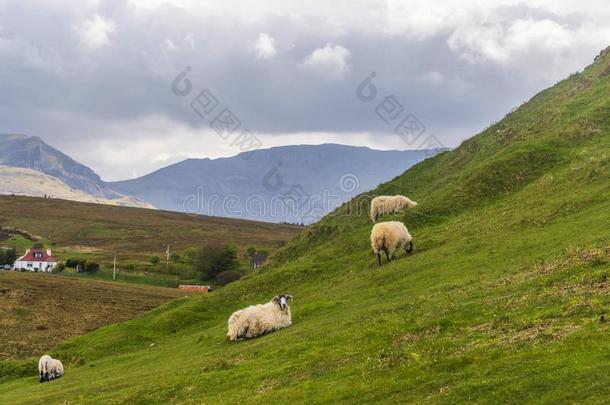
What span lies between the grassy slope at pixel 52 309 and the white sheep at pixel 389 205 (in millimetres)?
28016

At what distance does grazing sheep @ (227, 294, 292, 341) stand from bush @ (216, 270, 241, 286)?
292ft

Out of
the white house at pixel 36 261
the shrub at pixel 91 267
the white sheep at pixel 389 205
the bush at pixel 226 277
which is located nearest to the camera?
the white sheep at pixel 389 205

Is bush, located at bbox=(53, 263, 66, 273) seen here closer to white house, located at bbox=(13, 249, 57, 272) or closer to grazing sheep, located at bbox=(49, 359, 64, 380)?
white house, located at bbox=(13, 249, 57, 272)

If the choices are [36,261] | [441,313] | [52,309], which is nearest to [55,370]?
[441,313]

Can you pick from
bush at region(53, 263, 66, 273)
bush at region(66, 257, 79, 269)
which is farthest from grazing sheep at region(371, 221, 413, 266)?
bush at region(66, 257, 79, 269)

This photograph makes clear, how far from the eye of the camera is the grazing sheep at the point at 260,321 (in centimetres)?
3070

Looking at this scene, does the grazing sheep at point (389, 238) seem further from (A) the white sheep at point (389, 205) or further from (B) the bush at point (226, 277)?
(B) the bush at point (226, 277)

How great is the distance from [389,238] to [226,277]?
84727mm

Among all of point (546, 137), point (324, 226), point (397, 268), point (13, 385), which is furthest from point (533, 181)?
point (13, 385)

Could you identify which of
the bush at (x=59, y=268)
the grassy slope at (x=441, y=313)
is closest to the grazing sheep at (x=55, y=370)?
the grassy slope at (x=441, y=313)

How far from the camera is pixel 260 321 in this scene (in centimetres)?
3089

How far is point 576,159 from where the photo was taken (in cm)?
4400

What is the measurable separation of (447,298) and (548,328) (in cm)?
752

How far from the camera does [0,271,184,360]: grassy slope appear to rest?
164 feet
